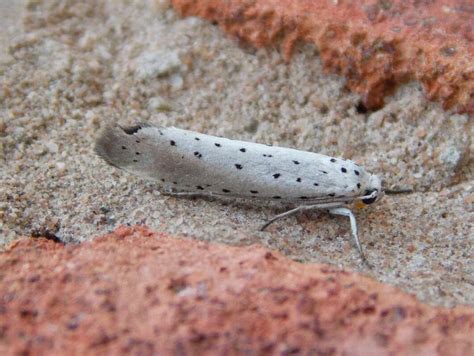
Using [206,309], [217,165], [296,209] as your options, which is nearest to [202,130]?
[217,165]

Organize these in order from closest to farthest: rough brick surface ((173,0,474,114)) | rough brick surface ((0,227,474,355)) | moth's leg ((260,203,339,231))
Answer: rough brick surface ((0,227,474,355)) < moth's leg ((260,203,339,231)) < rough brick surface ((173,0,474,114))

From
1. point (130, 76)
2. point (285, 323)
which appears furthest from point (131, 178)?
point (285, 323)

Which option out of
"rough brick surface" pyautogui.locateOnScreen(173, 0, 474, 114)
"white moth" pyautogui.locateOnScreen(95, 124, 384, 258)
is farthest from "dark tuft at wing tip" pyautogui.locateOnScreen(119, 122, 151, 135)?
"rough brick surface" pyautogui.locateOnScreen(173, 0, 474, 114)

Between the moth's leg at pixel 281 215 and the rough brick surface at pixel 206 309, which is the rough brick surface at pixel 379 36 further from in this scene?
the rough brick surface at pixel 206 309

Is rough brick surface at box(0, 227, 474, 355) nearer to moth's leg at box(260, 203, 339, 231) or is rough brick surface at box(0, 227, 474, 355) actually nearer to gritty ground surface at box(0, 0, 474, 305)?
gritty ground surface at box(0, 0, 474, 305)

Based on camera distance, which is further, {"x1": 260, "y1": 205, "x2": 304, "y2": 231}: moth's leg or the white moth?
the white moth

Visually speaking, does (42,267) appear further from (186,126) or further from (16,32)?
(16,32)

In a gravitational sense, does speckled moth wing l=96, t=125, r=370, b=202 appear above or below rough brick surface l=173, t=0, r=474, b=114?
below

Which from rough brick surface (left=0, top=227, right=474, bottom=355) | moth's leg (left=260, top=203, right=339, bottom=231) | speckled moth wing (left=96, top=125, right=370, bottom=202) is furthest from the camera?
speckled moth wing (left=96, top=125, right=370, bottom=202)

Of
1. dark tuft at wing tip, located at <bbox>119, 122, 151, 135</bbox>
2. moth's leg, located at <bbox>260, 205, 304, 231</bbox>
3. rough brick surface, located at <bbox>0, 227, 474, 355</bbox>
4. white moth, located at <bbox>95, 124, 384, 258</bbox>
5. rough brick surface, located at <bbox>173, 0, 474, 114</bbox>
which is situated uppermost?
rough brick surface, located at <bbox>173, 0, 474, 114</bbox>
